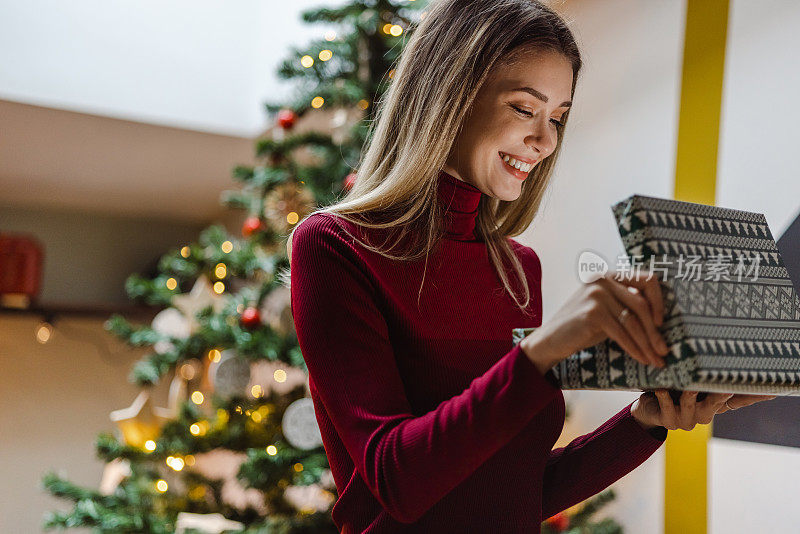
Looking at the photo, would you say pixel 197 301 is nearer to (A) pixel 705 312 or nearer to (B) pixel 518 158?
(B) pixel 518 158

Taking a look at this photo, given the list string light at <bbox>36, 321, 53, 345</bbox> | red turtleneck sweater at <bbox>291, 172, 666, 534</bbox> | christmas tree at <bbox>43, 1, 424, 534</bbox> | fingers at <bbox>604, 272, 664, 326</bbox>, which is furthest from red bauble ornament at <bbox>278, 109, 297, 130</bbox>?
string light at <bbox>36, 321, 53, 345</bbox>

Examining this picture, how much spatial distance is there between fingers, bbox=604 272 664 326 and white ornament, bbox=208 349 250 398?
1680 millimetres

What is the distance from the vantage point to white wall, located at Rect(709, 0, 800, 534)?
56.9 inches

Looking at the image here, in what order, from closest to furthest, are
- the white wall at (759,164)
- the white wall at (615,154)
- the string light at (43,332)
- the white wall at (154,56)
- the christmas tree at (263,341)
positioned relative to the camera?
1. the white wall at (759,164)
2. the white wall at (615,154)
3. the christmas tree at (263,341)
4. the white wall at (154,56)
5. the string light at (43,332)

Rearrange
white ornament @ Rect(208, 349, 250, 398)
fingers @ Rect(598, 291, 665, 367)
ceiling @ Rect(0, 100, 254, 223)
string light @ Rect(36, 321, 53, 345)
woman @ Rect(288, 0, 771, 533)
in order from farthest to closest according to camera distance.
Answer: string light @ Rect(36, 321, 53, 345), ceiling @ Rect(0, 100, 254, 223), white ornament @ Rect(208, 349, 250, 398), woman @ Rect(288, 0, 771, 533), fingers @ Rect(598, 291, 665, 367)

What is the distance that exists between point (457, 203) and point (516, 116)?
15cm

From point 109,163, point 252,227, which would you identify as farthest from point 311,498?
point 109,163

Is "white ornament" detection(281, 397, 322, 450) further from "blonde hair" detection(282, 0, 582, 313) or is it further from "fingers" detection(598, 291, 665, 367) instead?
"fingers" detection(598, 291, 665, 367)

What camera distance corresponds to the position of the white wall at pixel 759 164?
145cm

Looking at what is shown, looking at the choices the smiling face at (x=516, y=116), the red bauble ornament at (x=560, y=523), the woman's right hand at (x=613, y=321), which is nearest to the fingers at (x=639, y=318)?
the woman's right hand at (x=613, y=321)

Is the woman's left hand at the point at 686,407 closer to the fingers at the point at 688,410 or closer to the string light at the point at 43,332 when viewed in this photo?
the fingers at the point at 688,410

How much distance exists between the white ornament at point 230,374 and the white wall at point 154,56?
0.95 metres

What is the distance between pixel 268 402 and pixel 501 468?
4.64 feet

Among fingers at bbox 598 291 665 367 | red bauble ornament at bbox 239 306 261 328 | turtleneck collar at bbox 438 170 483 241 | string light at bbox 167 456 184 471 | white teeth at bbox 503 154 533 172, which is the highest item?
white teeth at bbox 503 154 533 172
